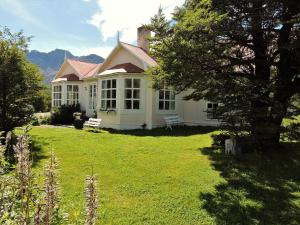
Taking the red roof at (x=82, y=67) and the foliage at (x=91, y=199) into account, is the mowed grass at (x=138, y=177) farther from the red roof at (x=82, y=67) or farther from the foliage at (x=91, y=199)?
the red roof at (x=82, y=67)

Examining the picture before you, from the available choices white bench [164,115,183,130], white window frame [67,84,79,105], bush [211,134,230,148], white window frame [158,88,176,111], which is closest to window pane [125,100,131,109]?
white window frame [158,88,176,111]

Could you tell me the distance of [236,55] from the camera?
12.5 m

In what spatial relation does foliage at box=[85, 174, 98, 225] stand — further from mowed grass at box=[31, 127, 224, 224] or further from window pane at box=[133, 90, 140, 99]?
window pane at box=[133, 90, 140, 99]

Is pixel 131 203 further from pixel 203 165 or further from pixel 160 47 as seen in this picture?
pixel 160 47

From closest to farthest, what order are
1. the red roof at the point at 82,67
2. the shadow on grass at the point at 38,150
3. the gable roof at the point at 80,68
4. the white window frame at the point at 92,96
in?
the shadow on grass at the point at 38,150
the white window frame at the point at 92,96
the gable roof at the point at 80,68
the red roof at the point at 82,67

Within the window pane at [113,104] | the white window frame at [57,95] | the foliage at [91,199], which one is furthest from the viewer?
the white window frame at [57,95]

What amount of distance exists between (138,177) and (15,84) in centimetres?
755

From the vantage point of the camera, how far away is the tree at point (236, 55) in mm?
10234

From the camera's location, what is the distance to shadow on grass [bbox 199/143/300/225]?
6.57 metres

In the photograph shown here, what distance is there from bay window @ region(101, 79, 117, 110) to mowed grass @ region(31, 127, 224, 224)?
19.2ft

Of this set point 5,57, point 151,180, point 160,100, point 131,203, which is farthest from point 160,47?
point 160,100

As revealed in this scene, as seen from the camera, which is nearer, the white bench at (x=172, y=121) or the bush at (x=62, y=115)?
the white bench at (x=172, y=121)

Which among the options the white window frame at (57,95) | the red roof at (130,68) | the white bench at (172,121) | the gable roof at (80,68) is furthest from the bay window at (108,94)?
the white window frame at (57,95)

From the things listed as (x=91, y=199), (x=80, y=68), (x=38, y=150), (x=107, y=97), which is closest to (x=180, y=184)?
(x=38, y=150)
